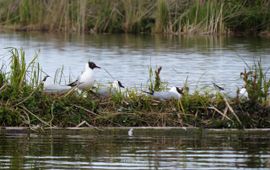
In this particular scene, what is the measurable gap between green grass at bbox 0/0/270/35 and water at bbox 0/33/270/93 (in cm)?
57

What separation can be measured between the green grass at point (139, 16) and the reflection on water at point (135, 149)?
1978 centimetres

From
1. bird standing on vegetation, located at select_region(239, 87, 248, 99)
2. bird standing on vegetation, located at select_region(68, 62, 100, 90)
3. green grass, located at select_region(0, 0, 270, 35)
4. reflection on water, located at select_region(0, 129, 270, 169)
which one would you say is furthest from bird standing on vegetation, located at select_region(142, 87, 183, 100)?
green grass, located at select_region(0, 0, 270, 35)

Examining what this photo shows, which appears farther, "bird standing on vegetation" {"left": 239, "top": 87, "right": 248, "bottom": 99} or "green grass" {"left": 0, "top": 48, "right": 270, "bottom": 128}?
"bird standing on vegetation" {"left": 239, "top": 87, "right": 248, "bottom": 99}

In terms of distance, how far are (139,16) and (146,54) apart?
646 centimetres

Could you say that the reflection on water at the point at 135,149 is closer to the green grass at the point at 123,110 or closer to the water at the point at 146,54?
the green grass at the point at 123,110

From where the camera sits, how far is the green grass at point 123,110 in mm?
11664

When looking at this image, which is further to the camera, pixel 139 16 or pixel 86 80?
pixel 139 16

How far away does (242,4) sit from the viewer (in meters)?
32.8

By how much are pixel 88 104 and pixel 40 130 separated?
0.69m

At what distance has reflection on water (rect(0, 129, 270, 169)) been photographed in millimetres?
9469

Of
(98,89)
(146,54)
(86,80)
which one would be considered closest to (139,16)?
(146,54)

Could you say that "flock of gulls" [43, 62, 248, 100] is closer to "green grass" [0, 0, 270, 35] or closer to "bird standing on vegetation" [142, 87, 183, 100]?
→ "bird standing on vegetation" [142, 87, 183, 100]

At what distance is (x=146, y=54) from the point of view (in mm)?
27078

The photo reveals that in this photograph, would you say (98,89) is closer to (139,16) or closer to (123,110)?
(123,110)
